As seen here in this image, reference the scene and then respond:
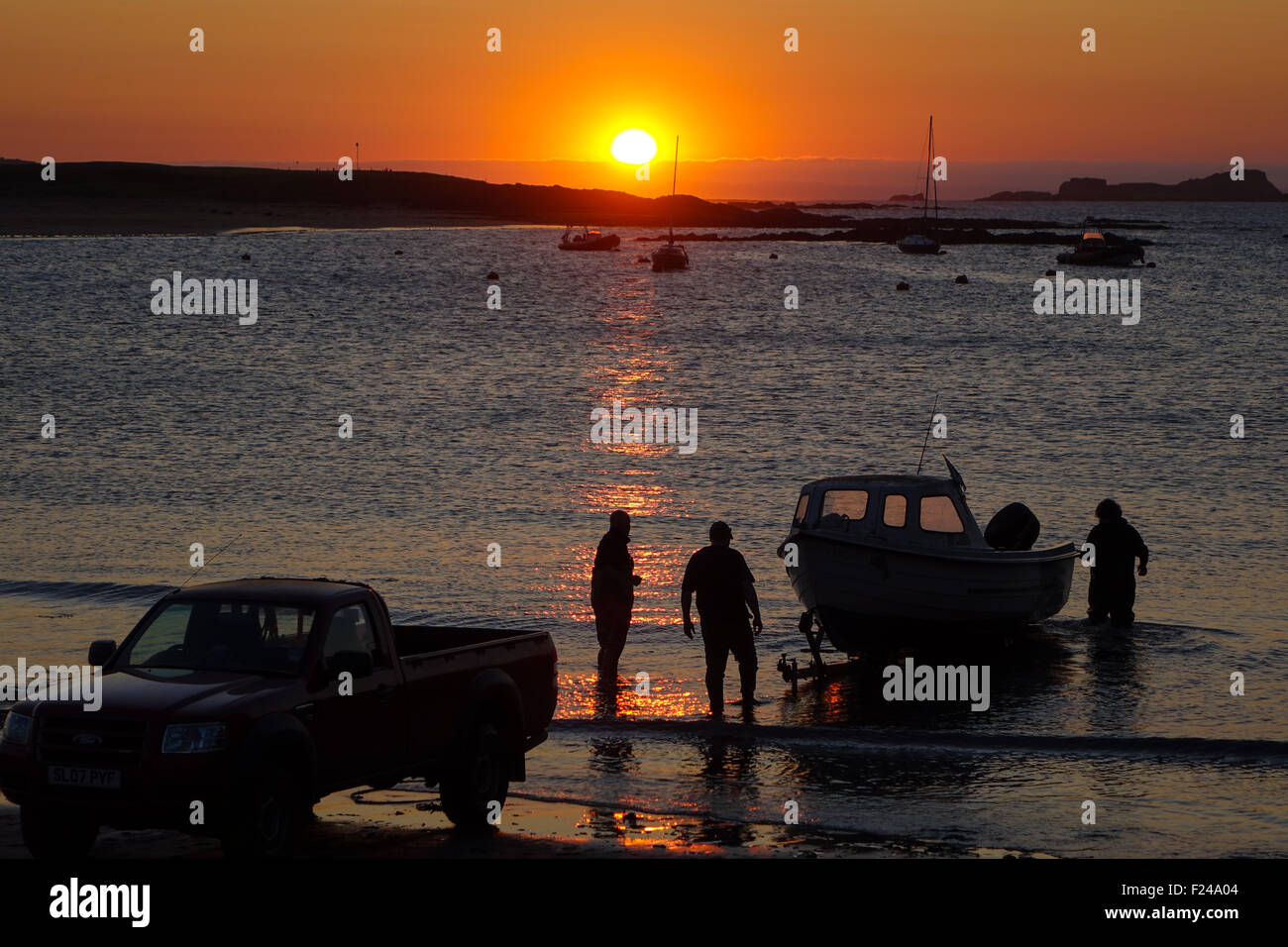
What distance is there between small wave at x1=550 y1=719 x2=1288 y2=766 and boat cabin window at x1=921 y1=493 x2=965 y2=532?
3660 millimetres

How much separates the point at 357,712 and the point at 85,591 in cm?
1432

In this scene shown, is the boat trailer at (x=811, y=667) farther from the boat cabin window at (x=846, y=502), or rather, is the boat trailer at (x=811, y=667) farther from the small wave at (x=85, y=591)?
the small wave at (x=85, y=591)

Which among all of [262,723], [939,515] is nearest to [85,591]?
[939,515]

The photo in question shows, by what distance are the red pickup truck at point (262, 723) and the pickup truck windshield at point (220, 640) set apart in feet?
0.04

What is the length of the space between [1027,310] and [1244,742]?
90522 millimetres

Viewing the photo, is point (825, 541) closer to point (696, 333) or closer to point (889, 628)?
point (889, 628)

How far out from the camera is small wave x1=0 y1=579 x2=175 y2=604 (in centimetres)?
2203

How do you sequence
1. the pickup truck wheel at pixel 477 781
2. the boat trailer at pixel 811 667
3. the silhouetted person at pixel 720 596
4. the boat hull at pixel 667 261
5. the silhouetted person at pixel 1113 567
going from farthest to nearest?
the boat hull at pixel 667 261, the silhouetted person at pixel 1113 567, the boat trailer at pixel 811 667, the silhouetted person at pixel 720 596, the pickup truck wheel at pixel 477 781

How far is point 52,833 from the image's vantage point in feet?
30.3

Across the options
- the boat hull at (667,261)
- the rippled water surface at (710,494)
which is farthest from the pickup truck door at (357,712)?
the boat hull at (667,261)

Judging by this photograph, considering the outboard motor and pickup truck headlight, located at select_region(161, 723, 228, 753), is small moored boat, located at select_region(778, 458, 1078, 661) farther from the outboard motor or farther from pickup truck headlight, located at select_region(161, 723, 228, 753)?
pickup truck headlight, located at select_region(161, 723, 228, 753)

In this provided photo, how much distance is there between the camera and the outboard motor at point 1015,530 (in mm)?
19625

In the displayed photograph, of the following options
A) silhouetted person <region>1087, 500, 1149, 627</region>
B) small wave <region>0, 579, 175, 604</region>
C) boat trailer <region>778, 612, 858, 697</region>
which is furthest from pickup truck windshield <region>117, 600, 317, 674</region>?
small wave <region>0, 579, 175, 604</region>
